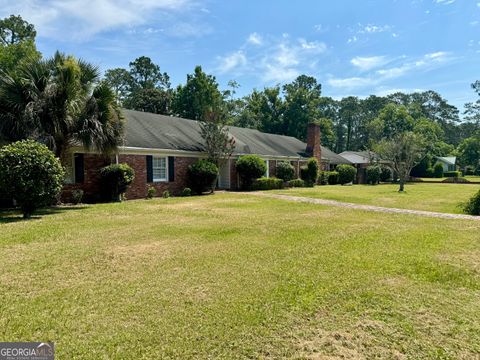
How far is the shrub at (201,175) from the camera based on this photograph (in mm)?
16797

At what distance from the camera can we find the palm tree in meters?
10.7

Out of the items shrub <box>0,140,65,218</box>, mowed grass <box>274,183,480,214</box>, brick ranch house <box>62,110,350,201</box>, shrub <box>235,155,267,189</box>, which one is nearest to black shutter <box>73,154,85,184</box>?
brick ranch house <box>62,110,350,201</box>

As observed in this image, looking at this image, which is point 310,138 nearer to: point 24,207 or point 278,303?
point 24,207

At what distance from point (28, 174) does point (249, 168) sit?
12.8 meters

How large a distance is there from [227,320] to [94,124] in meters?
10.6

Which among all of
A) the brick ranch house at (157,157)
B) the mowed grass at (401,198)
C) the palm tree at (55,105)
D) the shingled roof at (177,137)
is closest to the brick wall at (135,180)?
the brick ranch house at (157,157)

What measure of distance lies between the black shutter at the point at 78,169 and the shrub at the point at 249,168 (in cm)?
956

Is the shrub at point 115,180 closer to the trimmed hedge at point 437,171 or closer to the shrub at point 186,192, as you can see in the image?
the shrub at point 186,192

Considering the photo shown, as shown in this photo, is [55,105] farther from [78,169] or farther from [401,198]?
[401,198]

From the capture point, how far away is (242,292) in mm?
3924

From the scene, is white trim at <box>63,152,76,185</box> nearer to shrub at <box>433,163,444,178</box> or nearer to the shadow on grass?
the shadow on grass

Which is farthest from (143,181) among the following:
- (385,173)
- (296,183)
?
(385,173)

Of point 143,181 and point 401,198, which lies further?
point 401,198

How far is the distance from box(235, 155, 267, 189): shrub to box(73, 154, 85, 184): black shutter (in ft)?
31.4
